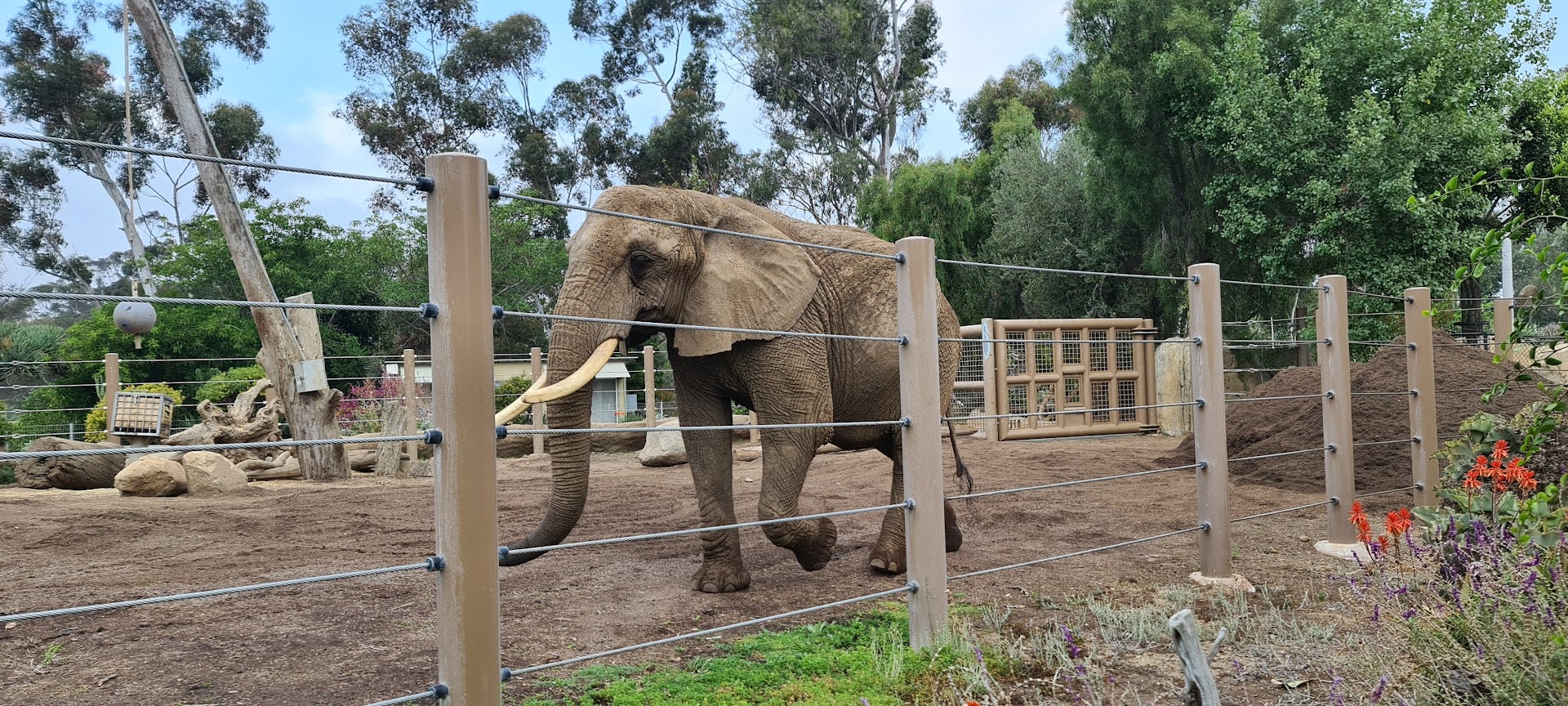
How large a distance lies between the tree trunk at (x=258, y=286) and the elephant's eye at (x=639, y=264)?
7.82m

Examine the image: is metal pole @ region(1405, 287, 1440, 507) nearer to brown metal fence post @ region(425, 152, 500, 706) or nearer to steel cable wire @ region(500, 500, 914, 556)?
steel cable wire @ region(500, 500, 914, 556)

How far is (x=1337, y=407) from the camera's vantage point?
5.60 meters

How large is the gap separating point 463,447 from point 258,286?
10.4 meters

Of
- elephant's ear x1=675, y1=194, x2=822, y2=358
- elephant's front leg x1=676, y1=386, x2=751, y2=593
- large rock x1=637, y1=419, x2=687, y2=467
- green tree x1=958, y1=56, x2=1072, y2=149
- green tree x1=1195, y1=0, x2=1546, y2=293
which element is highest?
green tree x1=958, y1=56, x2=1072, y2=149

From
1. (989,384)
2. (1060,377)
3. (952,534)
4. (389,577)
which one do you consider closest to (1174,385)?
(1060,377)

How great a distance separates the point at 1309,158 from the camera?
50.1 feet

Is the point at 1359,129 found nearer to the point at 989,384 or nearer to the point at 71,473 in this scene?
the point at 989,384

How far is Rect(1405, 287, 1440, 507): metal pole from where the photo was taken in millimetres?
6234

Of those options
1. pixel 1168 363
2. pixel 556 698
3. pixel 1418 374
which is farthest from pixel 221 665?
pixel 1168 363

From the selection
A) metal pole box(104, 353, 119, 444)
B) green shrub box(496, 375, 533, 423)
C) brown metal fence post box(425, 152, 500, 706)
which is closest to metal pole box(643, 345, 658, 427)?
green shrub box(496, 375, 533, 423)

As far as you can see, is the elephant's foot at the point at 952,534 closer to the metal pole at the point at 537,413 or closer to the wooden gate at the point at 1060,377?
the wooden gate at the point at 1060,377

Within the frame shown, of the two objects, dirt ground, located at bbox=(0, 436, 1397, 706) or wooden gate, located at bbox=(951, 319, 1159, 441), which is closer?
dirt ground, located at bbox=(0, 436, 1397, 706)

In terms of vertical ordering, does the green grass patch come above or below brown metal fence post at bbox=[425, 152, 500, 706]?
below

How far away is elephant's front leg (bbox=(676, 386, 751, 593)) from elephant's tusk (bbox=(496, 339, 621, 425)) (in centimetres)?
68
